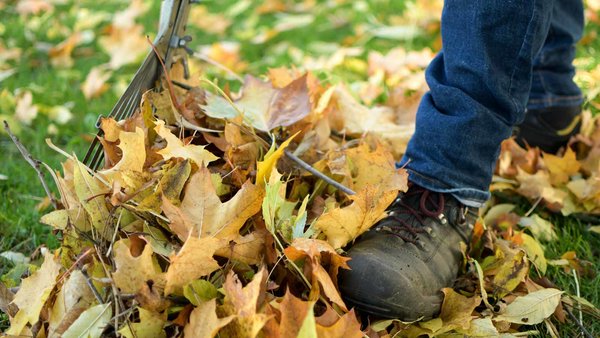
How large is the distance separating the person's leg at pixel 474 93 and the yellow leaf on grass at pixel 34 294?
0.66 metres

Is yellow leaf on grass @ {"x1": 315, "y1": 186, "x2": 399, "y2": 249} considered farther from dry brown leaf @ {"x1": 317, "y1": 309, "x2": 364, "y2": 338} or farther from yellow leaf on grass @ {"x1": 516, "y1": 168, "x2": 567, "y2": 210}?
yellow leaf on grass @ {"x1": 516, "y1": 168, "x2": 567, "y2": 210}

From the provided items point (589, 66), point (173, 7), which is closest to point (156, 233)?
point (173, 7)

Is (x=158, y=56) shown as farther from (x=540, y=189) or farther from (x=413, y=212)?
(x=540, y=189)

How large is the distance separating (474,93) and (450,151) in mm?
113

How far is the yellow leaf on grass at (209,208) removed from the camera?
1022 millimetres

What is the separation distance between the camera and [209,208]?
1.03 metres

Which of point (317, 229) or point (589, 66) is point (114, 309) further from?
point (589, 66)

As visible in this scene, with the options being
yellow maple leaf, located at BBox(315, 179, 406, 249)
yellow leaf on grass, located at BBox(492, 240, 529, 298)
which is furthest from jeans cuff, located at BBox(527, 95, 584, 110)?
yellow maple leaf, located at BBox(315, 179, 406, 249)

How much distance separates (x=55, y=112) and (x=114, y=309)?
1.16 meters

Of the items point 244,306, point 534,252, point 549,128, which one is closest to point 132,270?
point 244,306

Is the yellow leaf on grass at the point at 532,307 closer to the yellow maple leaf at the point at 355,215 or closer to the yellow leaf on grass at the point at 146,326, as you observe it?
the yellow maple leaf at the point at 355,215

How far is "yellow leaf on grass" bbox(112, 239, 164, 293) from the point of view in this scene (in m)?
0.92

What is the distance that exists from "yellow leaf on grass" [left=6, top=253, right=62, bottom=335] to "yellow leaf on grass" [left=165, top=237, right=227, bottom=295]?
0.19 m

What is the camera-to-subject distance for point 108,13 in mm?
2762
